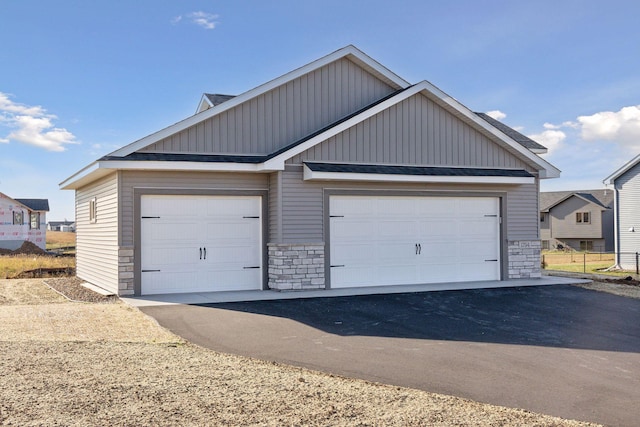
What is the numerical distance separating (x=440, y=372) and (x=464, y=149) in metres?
9.43

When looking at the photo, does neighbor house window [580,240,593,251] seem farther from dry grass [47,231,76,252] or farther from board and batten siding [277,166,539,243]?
dry grass [47,231,76,252]

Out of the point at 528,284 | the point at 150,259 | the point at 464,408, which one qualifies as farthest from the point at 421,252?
the point at 464,408

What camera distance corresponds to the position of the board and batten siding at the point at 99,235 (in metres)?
13.1

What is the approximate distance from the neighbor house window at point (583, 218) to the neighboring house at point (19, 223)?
140 ft

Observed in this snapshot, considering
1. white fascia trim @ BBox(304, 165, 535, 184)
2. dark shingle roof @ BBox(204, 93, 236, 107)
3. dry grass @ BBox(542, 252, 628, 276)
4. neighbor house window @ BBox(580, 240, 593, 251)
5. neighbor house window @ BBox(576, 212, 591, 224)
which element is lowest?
dry grass @ BBox(542, 252, 628, 276)

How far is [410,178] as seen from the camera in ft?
45.2

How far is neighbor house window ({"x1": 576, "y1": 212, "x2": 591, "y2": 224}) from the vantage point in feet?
159

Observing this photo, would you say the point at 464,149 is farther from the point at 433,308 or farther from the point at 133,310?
the point at 133,310

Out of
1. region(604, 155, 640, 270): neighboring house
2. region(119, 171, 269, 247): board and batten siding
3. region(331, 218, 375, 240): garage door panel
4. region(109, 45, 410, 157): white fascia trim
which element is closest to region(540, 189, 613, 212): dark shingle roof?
region(604, 155, 640, 270): neighboring house

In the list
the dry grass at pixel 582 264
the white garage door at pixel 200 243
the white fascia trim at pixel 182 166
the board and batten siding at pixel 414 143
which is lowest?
the dry grass at pixel 582 264

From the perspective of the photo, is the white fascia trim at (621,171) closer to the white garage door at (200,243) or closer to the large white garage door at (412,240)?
the large white garage door at (412,240)

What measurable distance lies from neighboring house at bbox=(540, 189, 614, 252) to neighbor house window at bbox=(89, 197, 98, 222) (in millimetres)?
41565

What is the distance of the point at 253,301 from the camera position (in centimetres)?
1196

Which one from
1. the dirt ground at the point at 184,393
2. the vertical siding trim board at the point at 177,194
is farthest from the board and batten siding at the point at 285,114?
the dirt ground at the point at 184,393
